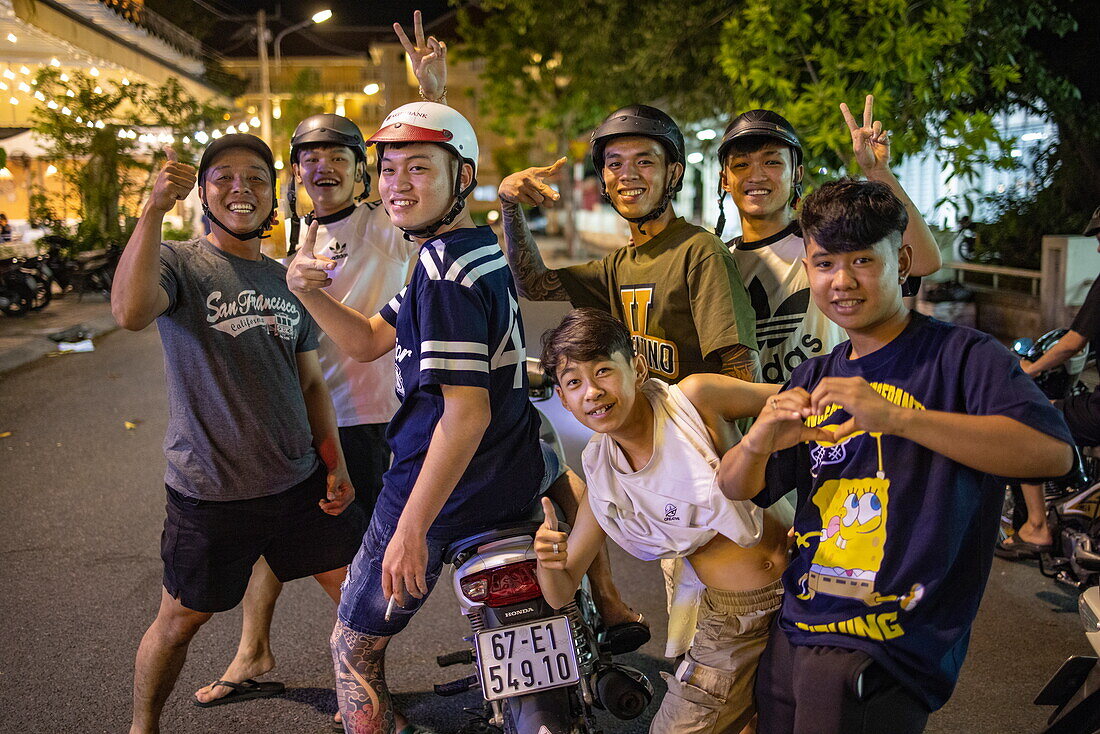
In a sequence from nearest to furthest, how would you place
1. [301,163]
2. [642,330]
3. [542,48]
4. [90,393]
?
[642,330]
[301,163]
[90,393]
[542,48]

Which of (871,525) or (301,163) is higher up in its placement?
(301,163)

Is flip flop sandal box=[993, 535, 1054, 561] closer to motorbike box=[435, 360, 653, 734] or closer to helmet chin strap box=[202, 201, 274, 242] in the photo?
motorbike box=[435, 360, 653, 734]

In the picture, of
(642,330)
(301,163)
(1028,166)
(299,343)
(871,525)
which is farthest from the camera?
(1028,166)

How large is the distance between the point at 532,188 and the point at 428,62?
3.07 feet

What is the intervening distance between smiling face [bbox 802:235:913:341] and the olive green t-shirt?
76cm

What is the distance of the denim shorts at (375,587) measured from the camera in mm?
3031

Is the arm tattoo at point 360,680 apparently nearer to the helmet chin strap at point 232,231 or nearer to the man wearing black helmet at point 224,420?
the man wearing black helmet at point 224,420

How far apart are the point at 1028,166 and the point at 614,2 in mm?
7105

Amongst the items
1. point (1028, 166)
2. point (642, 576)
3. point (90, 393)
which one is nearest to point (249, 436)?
point (642, 576)

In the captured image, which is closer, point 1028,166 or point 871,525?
point 871,525

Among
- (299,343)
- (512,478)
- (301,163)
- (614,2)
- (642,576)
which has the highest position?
(614,2)

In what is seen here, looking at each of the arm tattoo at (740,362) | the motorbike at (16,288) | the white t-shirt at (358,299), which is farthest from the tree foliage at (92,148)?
the arm tattoo at (740,362)

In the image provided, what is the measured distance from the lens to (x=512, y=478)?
120 inches

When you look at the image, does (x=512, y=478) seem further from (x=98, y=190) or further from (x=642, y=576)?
(x=98, y=190)
